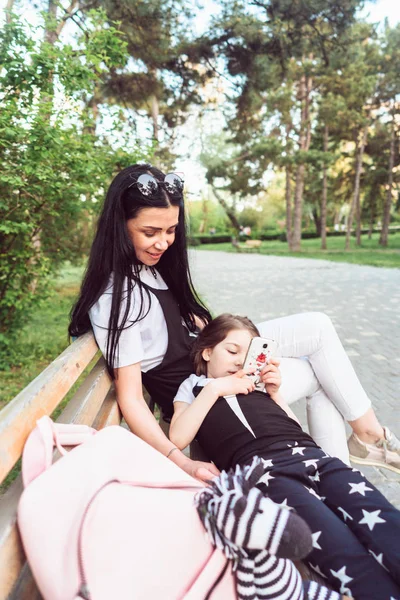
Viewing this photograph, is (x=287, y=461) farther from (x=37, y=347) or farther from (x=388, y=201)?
(x=388, y=201)

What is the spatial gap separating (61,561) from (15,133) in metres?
3.57

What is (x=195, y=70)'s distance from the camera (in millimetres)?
11367

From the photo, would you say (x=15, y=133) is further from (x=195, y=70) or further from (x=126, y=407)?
(x=195, y=70)

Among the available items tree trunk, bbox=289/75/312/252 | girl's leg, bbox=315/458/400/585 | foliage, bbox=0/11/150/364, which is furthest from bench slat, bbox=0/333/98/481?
tree trunk, bbox=289/75/312/252

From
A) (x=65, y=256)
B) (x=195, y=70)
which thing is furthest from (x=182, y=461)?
(x=195, y=70)

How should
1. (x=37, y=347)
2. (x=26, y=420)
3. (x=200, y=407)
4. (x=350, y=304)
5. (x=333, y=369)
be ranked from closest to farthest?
(x=26, y=420)
(x=200, y=407)
(x=333, y=369)
(x=37, y=347)
(x=350, y=304)

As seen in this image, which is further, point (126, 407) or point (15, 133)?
point (15, 133)

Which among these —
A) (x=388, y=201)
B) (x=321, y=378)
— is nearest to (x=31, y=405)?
(x=321, y=378)

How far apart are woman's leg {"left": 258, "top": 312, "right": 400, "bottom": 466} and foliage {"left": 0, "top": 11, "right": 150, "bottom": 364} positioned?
2.69 m

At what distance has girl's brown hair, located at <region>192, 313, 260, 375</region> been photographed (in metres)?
2.39

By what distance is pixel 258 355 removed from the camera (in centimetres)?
222

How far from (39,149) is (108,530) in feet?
12.2

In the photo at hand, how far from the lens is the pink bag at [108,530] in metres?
1.07

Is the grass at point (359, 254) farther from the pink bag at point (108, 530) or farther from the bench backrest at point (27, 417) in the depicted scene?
the pink bag at point (108, 530)
